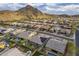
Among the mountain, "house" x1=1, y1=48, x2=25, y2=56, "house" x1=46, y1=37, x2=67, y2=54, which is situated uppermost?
the mountain

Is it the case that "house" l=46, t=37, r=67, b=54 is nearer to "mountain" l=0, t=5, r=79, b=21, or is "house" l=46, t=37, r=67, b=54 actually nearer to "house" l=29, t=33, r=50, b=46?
"house" l=29, t=33, r=50, b=46

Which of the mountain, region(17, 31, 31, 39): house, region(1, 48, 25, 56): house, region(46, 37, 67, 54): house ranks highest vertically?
the mountain

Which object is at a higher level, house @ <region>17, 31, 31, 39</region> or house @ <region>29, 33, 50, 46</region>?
house @ <region>17, 31, 31, 39</region>

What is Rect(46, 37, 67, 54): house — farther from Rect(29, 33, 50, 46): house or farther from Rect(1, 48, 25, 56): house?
Rect(1, 48, 25, 56): house

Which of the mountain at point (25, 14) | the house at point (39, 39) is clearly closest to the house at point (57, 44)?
the house at point (39, 39)

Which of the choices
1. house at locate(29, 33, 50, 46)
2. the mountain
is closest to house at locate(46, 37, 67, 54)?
house at locate(29, 33, 50, 46)

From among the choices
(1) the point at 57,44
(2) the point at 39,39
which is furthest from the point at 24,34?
(1) the point at 57,44

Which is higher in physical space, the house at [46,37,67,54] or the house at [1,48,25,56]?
the house at [46,37,67,54]

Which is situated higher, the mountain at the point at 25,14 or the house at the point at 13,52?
the mountain at the point at 25,14

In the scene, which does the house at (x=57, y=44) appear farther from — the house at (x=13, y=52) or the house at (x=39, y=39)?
the house at (x=13, y=52)
